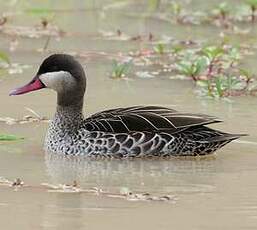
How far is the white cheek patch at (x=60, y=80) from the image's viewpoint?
10086 millimetres

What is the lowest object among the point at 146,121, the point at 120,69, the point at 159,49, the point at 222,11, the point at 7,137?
the point at 7,137

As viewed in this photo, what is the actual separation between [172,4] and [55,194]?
8.93 meters

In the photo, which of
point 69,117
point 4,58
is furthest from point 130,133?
point 4,58

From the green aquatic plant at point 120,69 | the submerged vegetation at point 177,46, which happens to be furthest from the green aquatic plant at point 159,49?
the green aquatic plant at point 120,69

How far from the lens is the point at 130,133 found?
977cm

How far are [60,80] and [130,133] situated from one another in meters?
0.81

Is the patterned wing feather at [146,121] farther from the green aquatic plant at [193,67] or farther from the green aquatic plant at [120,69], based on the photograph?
the green aquatic plant at [120,69]

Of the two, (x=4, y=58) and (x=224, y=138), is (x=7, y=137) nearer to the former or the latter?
(x=224, y=138)

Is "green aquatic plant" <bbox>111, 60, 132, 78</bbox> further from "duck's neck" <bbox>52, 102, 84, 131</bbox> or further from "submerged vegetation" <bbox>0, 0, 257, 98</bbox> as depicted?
"duck's neck" <bbox>52, 102, 84, 131</bbox>

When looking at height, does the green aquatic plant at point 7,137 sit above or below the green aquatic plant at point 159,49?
below

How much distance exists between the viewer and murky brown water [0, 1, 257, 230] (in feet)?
25.2

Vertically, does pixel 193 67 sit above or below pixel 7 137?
above

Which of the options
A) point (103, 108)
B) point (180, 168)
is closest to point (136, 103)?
point (103, 108)

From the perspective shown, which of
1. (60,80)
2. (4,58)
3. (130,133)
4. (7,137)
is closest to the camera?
(130,133)
